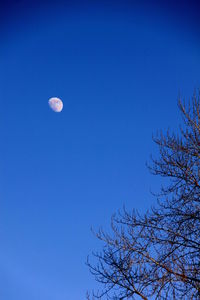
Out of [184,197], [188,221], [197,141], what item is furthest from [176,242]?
[197,141]

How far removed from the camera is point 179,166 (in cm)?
457

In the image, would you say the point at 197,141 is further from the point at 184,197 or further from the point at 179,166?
the point at 184,197

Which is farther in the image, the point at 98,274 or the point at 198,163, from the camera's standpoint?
the point at 198,163

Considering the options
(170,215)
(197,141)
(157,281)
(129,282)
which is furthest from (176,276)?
(197,141)

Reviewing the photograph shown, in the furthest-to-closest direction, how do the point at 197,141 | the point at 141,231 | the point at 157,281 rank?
the point at 197,141
the point at 141,231
the point at 157,281

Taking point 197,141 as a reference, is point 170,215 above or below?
below

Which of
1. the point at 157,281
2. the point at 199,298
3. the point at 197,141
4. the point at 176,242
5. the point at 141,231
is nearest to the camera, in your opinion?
the point at 199,298

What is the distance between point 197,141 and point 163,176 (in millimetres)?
905

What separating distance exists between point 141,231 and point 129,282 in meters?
0.82

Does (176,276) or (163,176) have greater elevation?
(163,176)

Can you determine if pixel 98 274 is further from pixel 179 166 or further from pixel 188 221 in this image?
pixel 179 166

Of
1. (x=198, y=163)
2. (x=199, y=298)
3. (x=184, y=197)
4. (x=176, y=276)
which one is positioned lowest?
(x=199, y=298)

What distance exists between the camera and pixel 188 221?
422 centimetres

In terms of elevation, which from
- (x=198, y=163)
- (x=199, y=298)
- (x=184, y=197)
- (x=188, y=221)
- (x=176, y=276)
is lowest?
(x=199, y=298)
